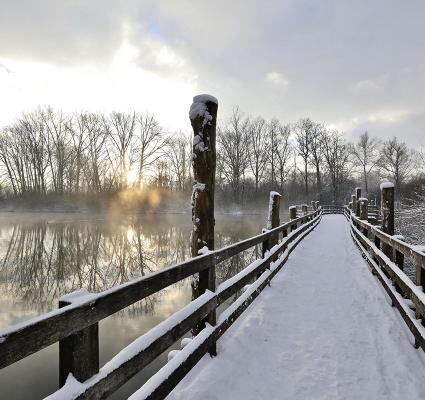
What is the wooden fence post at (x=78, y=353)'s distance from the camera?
1.92 metres

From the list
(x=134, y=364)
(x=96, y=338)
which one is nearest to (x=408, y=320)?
(x=134, y=364)

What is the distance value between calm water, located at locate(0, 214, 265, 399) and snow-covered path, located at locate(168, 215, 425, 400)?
2358 millimetres

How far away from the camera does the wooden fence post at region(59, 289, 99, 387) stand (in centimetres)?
192

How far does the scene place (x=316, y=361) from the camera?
12.6 feet

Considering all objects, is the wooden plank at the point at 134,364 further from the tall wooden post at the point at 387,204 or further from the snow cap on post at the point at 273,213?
the tall wooden post at the point at 387,204

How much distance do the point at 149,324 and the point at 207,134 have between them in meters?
5.20

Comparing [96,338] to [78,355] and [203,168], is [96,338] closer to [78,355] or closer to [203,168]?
[78,355]

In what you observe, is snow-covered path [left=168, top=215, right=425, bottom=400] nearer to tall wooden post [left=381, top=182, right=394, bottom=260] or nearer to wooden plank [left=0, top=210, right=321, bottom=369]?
wooden plank [left=0, top=210, right=321, bottom=369]

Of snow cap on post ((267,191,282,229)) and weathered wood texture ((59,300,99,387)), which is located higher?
snow cap on post ((267,191,282,229))

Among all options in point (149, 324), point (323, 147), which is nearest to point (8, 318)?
point (149, 324)

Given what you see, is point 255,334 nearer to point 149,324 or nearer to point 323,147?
point 149,324

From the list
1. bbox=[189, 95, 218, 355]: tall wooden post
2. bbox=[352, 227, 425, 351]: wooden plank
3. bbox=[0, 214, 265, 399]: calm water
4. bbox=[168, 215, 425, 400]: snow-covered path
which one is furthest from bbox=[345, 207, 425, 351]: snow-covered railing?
bbox=[0, 214, 265, 399]: calm water

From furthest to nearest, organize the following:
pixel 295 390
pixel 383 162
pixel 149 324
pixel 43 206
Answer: pixel 383 162
pixel 43 206
pixel 149 324
pixel 295 390

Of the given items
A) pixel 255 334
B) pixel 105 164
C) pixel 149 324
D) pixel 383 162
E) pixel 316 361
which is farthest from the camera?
pixel 383 162
